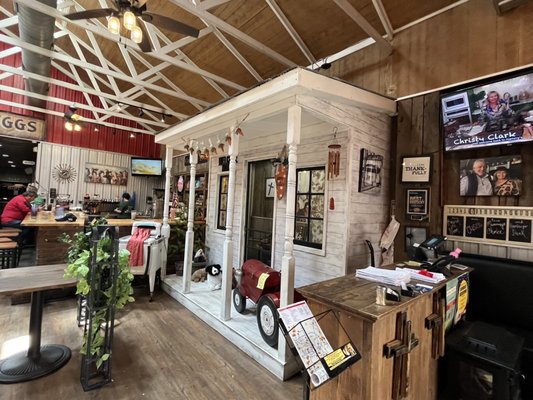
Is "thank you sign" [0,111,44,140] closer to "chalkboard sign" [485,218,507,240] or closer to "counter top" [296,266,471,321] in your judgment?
"counter top" [296,266,471,321]

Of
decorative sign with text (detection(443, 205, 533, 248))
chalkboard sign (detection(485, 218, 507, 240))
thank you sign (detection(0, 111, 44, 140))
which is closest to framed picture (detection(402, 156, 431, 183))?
decorative sign with text (detection(443, 205, 533, 248))

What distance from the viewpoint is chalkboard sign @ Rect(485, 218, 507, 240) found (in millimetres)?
2473

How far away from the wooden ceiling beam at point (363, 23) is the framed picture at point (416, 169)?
4.82 ft

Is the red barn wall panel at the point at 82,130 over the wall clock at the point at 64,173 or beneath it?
over

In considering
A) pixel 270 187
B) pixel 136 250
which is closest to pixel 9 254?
pixel 136 250

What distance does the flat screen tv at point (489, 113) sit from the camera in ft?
7.58

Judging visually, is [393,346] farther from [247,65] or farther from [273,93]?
[247,65]

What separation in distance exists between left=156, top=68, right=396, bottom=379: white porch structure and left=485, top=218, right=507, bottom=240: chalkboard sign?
102 cm

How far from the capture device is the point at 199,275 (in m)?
4.70

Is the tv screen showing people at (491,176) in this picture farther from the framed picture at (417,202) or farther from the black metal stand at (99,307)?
the black metal stand at (99,307)

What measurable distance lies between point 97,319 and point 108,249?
1.94 feet

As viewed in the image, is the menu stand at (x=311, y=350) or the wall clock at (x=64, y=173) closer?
the menu stand at (x=311, y=350)

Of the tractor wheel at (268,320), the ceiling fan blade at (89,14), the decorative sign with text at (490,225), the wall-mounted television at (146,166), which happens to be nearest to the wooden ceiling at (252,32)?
the ceiling fan blade at (89,14)

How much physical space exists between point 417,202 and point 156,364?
3.24 meters
